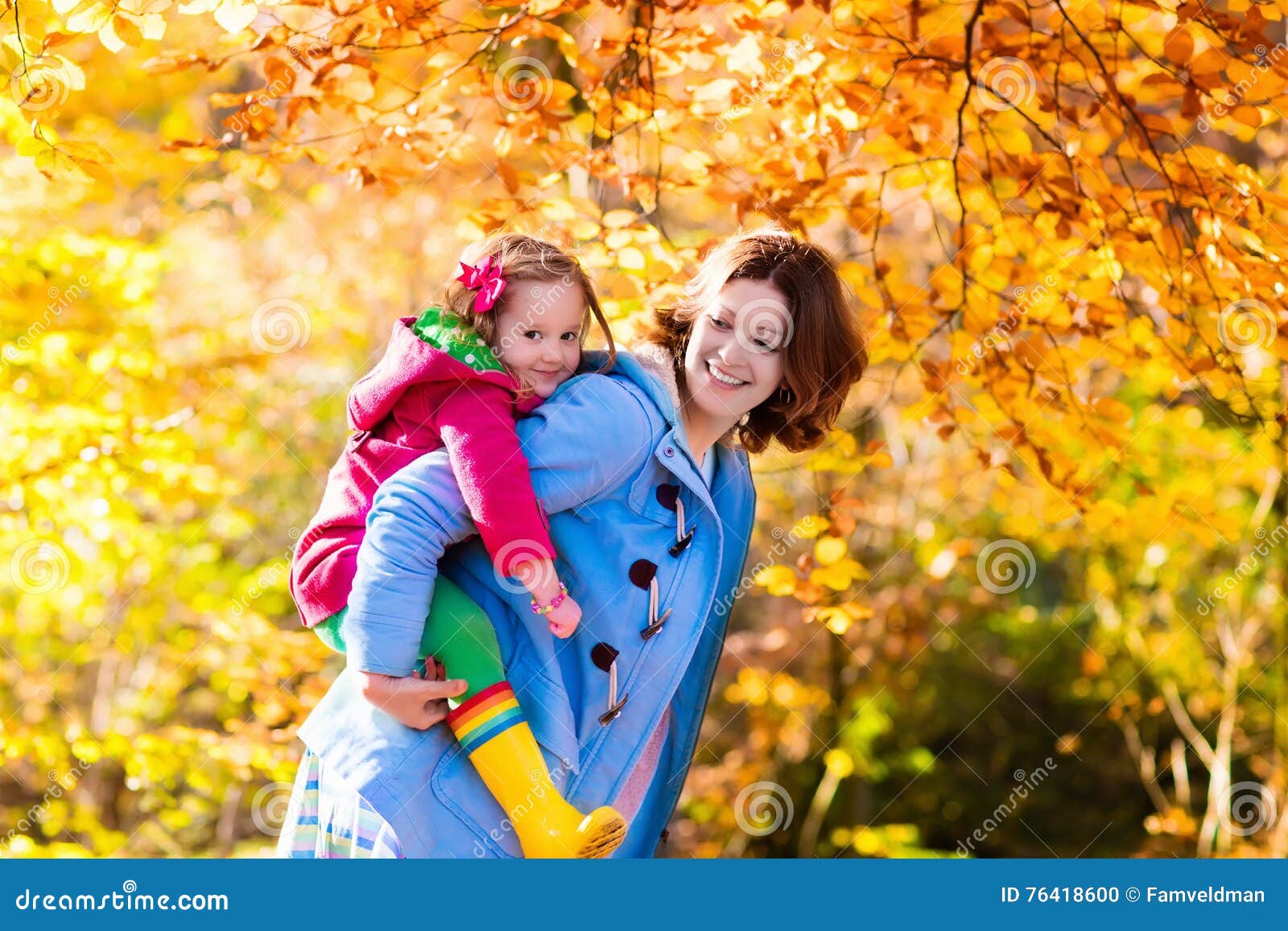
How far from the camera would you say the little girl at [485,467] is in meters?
1.73

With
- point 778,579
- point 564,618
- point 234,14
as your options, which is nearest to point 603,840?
point 564,618

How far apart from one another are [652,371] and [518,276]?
0.87ft

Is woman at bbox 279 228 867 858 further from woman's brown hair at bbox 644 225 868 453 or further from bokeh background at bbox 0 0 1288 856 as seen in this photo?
bokeh background at bbox 0 0 1288 856

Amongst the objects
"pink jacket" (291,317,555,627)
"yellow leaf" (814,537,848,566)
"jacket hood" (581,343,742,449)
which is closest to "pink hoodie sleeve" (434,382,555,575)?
"pink jacket" (291,317,555,627)

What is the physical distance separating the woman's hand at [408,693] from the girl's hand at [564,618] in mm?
155

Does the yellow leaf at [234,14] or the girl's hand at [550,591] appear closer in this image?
the girl's hand at [550,591]

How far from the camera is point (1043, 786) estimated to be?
19.9ft

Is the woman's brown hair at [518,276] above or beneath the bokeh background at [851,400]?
above

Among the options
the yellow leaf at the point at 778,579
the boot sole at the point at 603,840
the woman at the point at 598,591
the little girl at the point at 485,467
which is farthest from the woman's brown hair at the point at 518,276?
the yellow leaf at the point at 778,579

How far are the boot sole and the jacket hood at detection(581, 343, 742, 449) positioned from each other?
60 cm

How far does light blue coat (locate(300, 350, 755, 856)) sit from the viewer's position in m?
1.70

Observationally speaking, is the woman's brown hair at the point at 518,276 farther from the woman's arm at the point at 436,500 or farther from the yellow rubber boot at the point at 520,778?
the yellow rubber boot at the point at 520,778

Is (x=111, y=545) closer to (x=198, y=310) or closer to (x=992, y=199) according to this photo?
(x=198, y=310)
